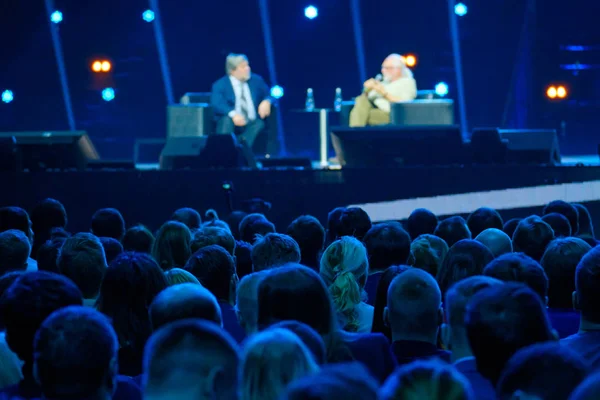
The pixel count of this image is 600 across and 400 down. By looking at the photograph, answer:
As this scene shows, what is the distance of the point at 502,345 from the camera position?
2.37 metres

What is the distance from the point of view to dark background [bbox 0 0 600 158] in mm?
14180

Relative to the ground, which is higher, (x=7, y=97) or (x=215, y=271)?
(x=7, y=97)

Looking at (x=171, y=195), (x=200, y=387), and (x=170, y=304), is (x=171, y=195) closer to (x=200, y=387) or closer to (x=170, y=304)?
(x=170, y=304)

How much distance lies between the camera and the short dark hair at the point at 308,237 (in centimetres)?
516

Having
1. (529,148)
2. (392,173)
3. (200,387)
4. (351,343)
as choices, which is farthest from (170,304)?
(529,148)

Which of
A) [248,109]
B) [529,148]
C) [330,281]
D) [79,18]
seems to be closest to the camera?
[330,281]

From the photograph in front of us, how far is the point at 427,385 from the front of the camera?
164 cm

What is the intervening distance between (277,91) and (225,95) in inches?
79.2

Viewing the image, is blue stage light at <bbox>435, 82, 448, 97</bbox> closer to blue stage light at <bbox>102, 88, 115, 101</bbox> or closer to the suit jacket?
the suit jacket

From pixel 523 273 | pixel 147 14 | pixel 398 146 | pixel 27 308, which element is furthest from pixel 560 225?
pixel 147 14

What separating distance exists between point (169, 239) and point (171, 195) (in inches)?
182

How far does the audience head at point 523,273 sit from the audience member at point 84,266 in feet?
5.33

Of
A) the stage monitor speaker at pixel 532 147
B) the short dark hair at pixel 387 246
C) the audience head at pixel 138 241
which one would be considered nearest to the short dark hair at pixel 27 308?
the short dark hair at pixel 387 246

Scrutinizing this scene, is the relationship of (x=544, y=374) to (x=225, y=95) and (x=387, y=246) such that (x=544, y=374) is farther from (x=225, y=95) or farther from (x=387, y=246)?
(x=225, y=95)
